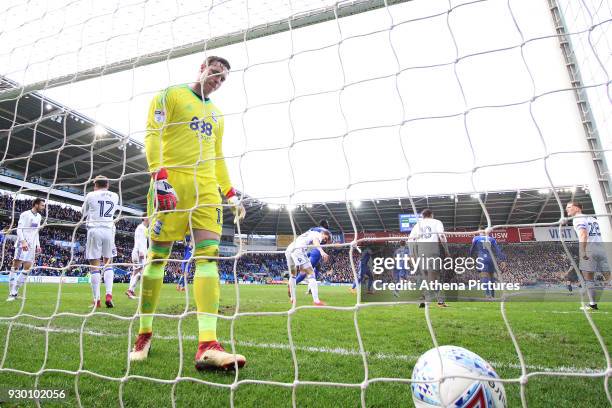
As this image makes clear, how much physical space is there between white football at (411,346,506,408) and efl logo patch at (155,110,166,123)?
1972 mm

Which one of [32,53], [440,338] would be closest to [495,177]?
[440,338]

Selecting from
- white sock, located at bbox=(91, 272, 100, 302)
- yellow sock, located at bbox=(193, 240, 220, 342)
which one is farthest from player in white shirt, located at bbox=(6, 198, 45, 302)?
yellow sock, located at bbox=(193, 240, 220, 342)

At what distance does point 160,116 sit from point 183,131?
19cm

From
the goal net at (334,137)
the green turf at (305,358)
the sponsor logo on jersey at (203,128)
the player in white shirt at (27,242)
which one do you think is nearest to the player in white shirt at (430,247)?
the green turf at (305,358)

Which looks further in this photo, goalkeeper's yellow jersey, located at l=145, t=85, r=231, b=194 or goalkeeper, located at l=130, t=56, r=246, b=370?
goalkeeper's yellow jersey, located at l=145, t=85, r=231, b=194

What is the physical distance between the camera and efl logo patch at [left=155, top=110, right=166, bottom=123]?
7.66 feet

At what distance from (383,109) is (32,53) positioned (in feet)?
9.57

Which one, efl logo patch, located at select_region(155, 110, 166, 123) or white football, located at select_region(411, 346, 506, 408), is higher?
efl logo patch, located at select_region(155, 110, 166, 123)

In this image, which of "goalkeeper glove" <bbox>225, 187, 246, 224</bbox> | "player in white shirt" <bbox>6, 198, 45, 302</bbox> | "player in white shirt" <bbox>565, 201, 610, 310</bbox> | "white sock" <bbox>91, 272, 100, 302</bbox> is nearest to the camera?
"goalkeeper glove" <bbox>225, 187, 246, 224</bbox>

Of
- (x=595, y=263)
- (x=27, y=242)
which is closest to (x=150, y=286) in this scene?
(x=27, y=242)

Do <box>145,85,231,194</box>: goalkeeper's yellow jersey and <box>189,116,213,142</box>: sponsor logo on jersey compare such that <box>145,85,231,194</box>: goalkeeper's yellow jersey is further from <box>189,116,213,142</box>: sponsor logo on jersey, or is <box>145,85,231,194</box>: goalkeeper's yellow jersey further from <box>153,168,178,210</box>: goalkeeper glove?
<box>153,168,178,210</box>: goalkeeper glove

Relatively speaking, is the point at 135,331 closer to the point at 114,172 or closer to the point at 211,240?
the point at 211,240

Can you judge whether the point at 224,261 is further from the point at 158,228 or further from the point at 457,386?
the point at 457,386

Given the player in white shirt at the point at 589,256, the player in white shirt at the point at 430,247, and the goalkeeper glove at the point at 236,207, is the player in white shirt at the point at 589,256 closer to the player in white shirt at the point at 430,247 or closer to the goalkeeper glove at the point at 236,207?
the player in white shirt at the point at 430,247
